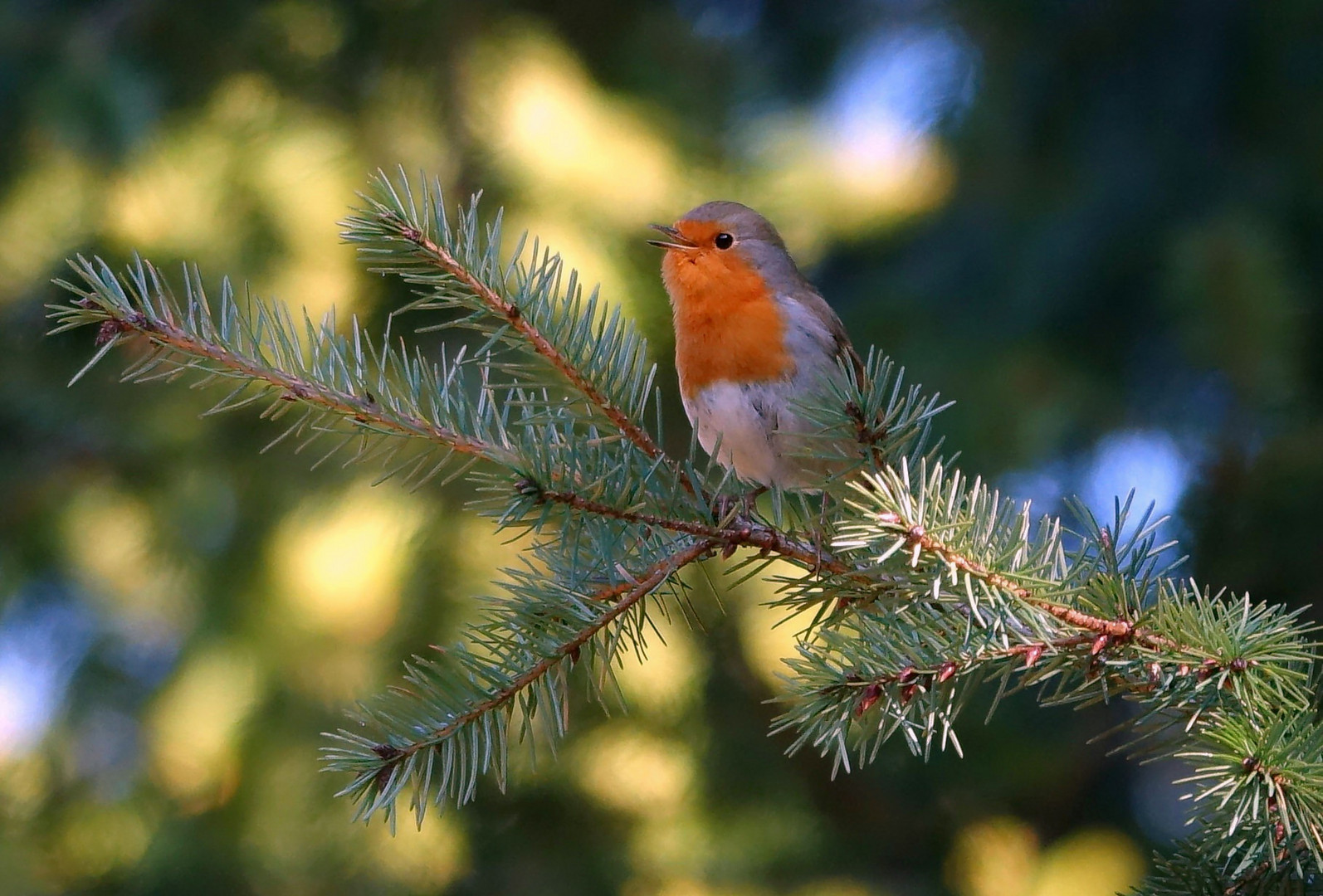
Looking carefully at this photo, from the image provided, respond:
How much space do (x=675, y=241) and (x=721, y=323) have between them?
0.38 m

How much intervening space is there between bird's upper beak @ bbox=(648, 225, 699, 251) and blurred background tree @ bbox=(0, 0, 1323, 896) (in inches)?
7.7

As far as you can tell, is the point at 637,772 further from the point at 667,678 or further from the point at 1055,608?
the point at 1055,608

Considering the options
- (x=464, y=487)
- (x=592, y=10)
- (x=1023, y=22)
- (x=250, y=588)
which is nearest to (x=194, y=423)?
(x=250, y=588)

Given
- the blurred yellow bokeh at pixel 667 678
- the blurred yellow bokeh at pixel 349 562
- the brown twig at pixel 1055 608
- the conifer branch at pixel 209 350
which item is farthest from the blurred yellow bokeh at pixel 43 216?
the brown twig at pixel 1055 608

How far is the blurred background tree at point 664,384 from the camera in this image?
2977 millimetres

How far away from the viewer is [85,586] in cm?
397

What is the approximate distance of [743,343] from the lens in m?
2.49

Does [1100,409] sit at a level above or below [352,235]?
above

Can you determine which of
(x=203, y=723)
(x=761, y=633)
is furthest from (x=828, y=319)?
(x=203, y=723)

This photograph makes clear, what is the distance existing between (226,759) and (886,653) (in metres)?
2.24

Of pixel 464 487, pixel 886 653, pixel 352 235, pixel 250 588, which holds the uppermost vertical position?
pixel 464 487

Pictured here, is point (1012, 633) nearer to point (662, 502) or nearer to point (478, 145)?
point (662, 502)

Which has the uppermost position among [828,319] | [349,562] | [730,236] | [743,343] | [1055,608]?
[730,236]

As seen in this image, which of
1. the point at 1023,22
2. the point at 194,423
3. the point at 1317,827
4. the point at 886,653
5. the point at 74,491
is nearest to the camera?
the point at 1317,827
